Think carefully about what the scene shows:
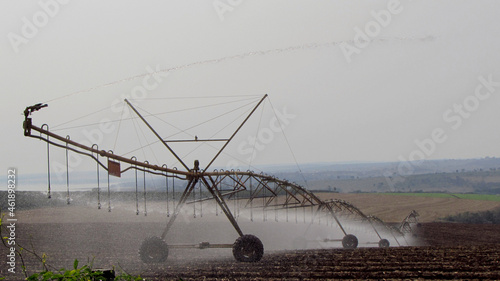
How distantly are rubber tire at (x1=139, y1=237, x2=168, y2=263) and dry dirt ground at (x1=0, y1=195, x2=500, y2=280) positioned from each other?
1.16ft

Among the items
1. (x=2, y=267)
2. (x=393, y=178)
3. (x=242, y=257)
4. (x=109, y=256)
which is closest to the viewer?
(x=2, y=267)

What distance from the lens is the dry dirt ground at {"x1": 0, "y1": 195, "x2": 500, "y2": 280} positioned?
17781mm

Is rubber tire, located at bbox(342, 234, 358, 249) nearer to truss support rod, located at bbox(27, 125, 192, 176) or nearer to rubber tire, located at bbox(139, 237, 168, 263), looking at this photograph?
rubber tire, located at bbox(139, 237, 168, 263)

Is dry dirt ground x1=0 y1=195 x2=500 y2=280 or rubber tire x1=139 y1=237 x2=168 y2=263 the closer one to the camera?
dry dirt ground x1=0 y1=195 x2=500 y2=280

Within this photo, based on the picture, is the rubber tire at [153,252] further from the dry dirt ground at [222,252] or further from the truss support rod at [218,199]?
the truss support rod at [218,199]

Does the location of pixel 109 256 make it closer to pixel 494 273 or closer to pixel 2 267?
pixel 2 267

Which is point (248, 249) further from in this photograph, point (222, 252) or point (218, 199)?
point (222, 252)

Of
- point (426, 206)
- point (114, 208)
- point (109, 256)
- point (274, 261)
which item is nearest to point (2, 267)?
point (109, 256)

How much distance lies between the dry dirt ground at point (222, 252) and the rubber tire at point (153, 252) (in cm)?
35

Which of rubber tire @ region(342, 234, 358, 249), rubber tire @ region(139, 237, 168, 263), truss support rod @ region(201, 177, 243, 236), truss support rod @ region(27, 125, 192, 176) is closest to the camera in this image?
Answer: truss support rod @ region(27, 125, 192, 176)

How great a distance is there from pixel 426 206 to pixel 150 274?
7791 cm

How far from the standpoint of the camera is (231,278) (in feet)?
53.8

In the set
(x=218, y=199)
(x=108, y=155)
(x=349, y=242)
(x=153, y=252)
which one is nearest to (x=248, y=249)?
(x=218, y=199)

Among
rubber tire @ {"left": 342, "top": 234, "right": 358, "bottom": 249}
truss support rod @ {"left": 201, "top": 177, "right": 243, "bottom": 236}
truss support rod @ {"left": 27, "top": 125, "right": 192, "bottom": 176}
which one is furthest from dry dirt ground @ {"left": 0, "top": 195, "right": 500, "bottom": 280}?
truss support rod @ {"left": 27, "top": 125, "right": 192, "bottom": 176}
